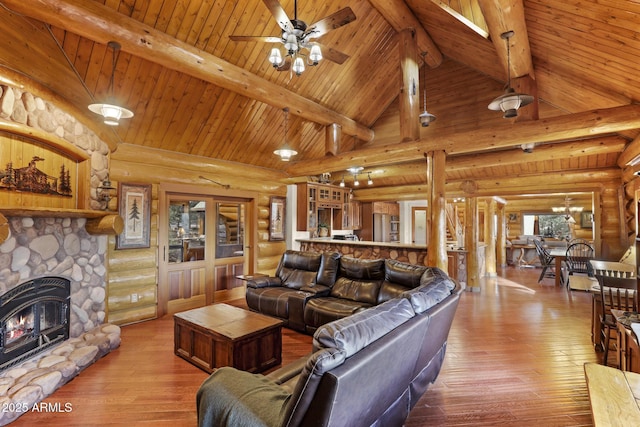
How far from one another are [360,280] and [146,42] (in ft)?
12.9

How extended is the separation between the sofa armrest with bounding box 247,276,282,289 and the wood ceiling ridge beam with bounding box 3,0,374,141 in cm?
286

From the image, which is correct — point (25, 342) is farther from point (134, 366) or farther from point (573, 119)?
point (573, 119)

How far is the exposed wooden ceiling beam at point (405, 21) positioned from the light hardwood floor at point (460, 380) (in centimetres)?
497

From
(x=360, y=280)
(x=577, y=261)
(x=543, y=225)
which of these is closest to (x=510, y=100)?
(x=360, y=280)

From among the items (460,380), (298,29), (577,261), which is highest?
(298,29)

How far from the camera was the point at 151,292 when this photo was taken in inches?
193

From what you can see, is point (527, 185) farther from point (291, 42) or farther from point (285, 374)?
point (285, 374)

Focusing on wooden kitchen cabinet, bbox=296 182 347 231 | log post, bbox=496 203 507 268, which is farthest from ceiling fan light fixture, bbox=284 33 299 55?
log post, bbox=496 203 507 268

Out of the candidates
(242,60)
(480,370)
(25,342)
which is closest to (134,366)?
(25,342)

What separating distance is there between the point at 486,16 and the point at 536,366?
368cm

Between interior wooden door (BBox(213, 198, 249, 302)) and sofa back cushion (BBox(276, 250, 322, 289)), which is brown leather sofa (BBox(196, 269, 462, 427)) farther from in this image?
interior wooden door (BBox(213, 198, 249, 302))

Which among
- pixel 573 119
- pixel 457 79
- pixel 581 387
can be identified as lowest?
pixel 581 387

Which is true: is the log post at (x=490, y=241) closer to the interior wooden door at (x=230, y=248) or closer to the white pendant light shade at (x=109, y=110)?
the interior wooden door at (x=230, y=248)

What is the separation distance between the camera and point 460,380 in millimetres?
2938
